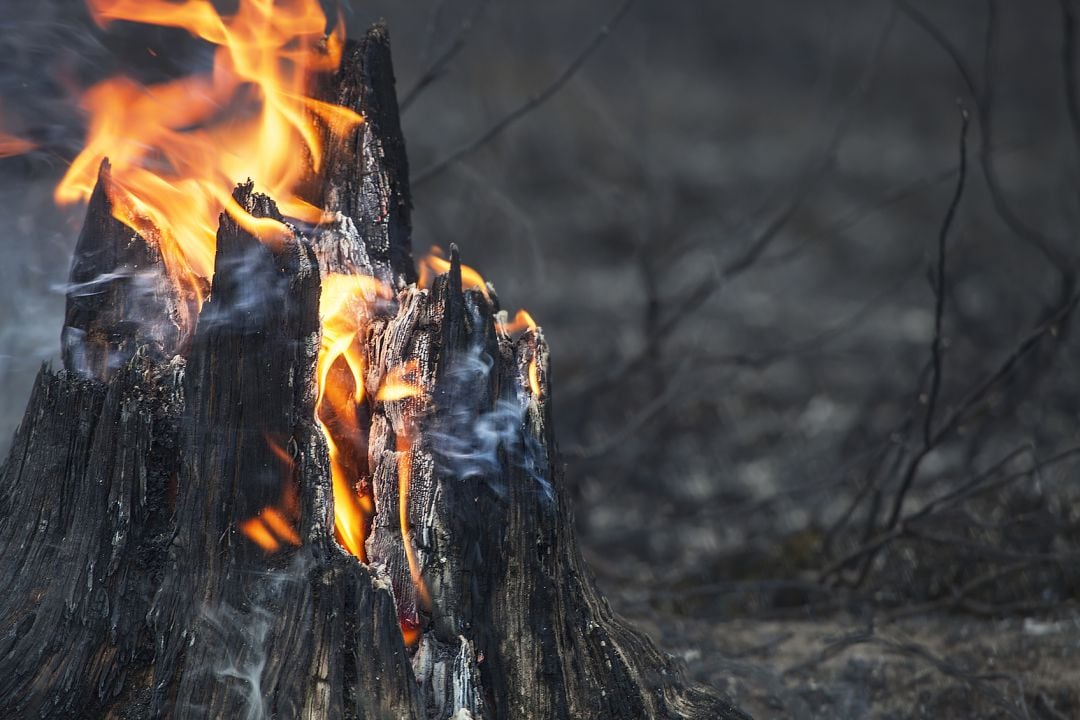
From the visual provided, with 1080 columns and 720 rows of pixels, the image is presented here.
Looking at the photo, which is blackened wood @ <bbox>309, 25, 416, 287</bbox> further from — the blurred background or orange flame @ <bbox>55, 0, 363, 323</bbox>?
the blurred background

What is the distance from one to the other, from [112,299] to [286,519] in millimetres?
673

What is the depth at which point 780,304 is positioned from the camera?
9242 millimetres

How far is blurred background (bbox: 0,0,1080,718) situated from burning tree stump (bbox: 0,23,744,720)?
68 cm

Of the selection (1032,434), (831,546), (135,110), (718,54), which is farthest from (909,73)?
(135,110)

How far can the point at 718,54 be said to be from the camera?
13.6 meters

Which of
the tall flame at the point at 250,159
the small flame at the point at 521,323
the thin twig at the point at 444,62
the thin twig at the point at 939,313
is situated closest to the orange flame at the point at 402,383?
the tall flame at the point at 250,159

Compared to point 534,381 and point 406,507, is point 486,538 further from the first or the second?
point 534,381

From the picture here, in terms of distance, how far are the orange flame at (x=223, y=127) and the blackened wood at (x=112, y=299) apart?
10 centimetres

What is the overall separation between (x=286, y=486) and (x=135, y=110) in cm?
116

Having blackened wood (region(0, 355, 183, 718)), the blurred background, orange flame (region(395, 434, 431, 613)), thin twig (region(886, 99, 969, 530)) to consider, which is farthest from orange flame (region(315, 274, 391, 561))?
thin twig (region(886, 99, 969, 530))

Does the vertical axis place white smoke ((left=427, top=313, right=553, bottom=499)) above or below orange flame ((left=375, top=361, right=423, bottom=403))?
below

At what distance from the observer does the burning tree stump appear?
6.36ft

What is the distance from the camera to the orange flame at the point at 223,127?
2393 millimetres


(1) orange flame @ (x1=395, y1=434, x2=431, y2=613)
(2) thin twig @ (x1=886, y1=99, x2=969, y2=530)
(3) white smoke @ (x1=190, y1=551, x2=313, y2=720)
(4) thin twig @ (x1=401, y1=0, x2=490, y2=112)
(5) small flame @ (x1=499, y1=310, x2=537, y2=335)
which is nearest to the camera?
(3) white smoke @ (x1=190, y1=551, x2=313, y2=720)
